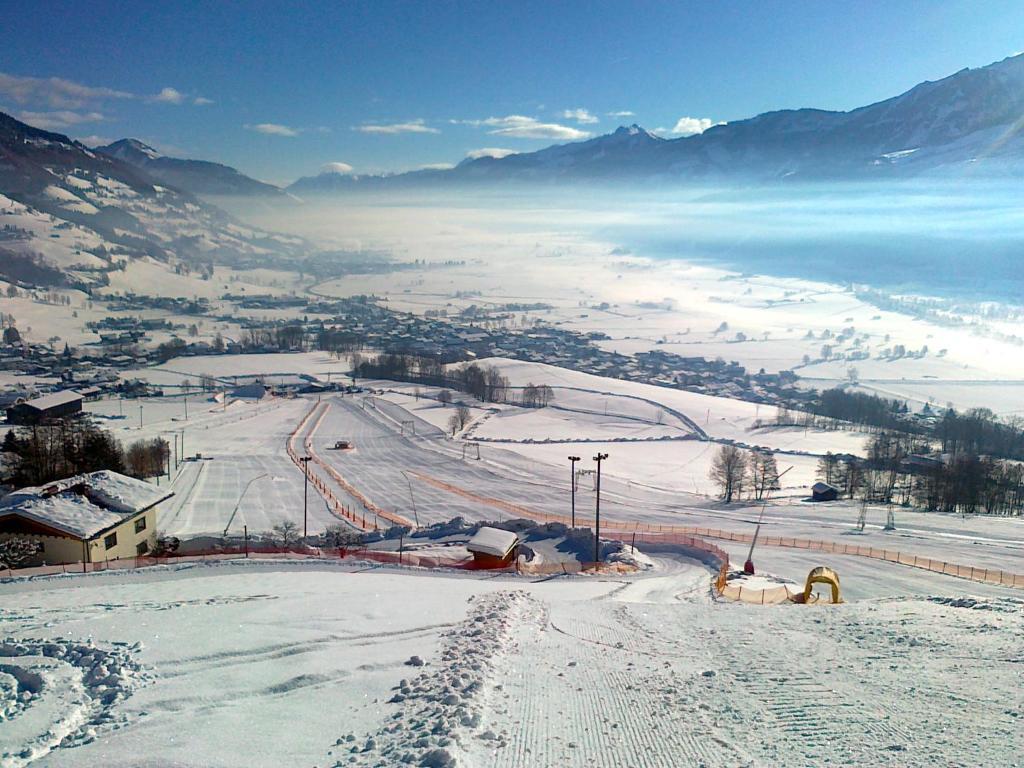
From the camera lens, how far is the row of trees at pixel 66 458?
20.3m

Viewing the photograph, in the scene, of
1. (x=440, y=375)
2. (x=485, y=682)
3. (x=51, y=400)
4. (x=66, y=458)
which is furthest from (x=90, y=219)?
(x=485, y=682)

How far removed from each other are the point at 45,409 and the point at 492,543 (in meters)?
32.0

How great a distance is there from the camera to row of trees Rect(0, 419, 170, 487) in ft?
66.5

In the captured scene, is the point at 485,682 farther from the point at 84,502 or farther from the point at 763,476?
the point at 763,476

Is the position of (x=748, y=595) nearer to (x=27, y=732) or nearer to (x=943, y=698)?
Result: (x=943, y=698)

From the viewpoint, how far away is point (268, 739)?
4504mm

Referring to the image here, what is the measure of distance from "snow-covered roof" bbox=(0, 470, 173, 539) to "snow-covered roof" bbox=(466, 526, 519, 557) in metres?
6.67

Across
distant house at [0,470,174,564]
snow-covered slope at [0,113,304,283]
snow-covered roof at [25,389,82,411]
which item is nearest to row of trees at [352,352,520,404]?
snow-covered roof at [25,389,82,411]

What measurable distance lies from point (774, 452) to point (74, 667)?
1392 inches

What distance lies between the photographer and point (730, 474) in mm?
26219

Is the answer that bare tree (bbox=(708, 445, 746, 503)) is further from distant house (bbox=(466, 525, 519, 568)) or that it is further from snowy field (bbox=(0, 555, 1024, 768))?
snowy field (bbox=(0, 555, 1024, 768))

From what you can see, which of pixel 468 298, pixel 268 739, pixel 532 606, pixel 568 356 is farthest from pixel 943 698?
pixel 468 298

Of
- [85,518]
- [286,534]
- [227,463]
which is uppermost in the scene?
[85,518]

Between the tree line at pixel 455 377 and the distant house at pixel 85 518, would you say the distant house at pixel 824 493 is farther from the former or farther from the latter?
the tree line at pixel 455 377
